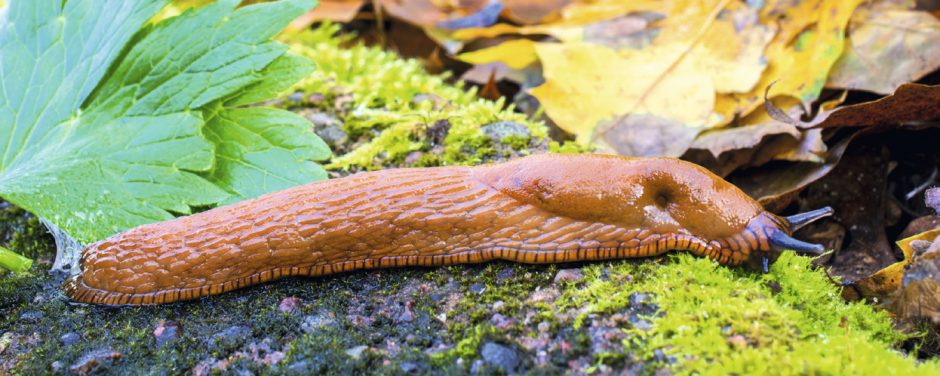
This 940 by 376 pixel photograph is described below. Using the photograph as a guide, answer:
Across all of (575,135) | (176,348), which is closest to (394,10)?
(575,135)

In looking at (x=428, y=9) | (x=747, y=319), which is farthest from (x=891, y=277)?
(x=428, y=9)

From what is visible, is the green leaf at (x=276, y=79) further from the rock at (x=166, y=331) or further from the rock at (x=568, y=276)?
the rock at (x=568, y=276)

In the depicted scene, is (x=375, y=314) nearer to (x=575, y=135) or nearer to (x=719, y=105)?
(x=575, y=135)

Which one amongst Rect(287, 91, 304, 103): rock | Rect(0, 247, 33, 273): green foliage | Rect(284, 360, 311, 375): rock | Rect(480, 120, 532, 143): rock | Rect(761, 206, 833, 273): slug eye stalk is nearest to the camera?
Rect(284, 360, 311, 375): rock

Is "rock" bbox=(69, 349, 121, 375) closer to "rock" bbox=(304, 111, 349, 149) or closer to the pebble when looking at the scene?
the pebble

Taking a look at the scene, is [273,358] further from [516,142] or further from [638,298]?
[516,142]

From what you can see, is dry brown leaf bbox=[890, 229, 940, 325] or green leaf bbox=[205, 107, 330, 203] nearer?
dry brown leaf bbox=[890, 229, 940, 325]

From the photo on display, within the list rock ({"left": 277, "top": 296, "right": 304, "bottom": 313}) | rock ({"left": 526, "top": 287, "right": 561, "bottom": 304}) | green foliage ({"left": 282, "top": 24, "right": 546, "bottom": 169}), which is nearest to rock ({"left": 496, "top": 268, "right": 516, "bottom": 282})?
rock ({"left": 526, "top": 287, "right": 561, "bottom": 304})

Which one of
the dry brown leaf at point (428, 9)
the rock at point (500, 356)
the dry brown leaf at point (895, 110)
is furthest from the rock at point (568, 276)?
the dry brown leaf at point (428, 9)
